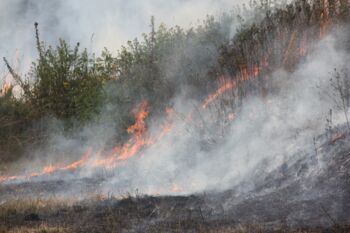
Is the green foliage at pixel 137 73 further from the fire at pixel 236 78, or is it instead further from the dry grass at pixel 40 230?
the dry grass at pixel 40 230

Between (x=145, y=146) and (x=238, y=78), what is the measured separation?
4.78 m

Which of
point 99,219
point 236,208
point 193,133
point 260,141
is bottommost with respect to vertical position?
point 236,208

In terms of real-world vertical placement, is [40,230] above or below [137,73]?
below

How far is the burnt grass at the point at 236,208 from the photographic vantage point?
7.14 metres

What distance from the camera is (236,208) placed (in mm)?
8523

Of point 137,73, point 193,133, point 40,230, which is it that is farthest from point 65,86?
point 40,230

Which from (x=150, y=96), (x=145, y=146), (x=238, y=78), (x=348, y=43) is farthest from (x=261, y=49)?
(x=150, y=96)

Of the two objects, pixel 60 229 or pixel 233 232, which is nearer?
pixel 233 232

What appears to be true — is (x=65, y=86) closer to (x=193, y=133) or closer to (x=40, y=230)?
(x=193, y=133)

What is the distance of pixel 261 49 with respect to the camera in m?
14.5

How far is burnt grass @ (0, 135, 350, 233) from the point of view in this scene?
7.14 metres

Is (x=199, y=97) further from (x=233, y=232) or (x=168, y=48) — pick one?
(x=233, y=232)

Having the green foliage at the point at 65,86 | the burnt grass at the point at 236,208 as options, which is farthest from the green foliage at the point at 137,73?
the burnt grass at the point at 236,208

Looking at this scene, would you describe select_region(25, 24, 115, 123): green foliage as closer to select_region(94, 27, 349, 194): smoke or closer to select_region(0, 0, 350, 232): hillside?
select_region(0, 0, 350, 232): hillside
